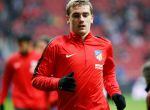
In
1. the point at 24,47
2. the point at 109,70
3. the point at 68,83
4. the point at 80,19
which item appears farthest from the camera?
the point at 24,47

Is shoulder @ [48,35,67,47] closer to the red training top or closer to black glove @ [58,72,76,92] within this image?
the red training top

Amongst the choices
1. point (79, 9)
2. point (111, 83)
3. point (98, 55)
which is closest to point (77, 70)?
point (98, 55)

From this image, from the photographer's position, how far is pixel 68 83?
5.86 meters

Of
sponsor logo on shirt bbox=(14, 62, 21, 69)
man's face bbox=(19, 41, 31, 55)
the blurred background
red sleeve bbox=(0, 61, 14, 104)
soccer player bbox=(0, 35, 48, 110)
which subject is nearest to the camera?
red sleeve bbox=(0, 61, 14, 104)

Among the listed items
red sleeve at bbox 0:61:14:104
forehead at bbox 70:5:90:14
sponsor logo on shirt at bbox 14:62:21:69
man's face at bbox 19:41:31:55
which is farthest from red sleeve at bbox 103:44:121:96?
man's face at bbox 19:41:31:55

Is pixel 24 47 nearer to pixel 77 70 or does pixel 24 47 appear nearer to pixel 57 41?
pixel 57 41

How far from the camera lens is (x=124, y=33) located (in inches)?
1094

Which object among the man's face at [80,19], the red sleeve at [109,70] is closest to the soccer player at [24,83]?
the red sleeve at [109,70]

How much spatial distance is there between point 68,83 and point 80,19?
711mm

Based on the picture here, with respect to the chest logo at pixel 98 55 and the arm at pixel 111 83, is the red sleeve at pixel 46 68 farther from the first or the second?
the arm at pixel 111 83

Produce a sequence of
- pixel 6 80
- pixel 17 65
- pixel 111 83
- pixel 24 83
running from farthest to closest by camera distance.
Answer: pixel 17 65, pixel 24 83, pixel 6 80, pixel 111 83

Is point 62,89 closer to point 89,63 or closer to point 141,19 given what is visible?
point 89,63

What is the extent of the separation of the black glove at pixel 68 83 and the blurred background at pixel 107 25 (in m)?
18.7

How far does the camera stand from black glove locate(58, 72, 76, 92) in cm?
585
